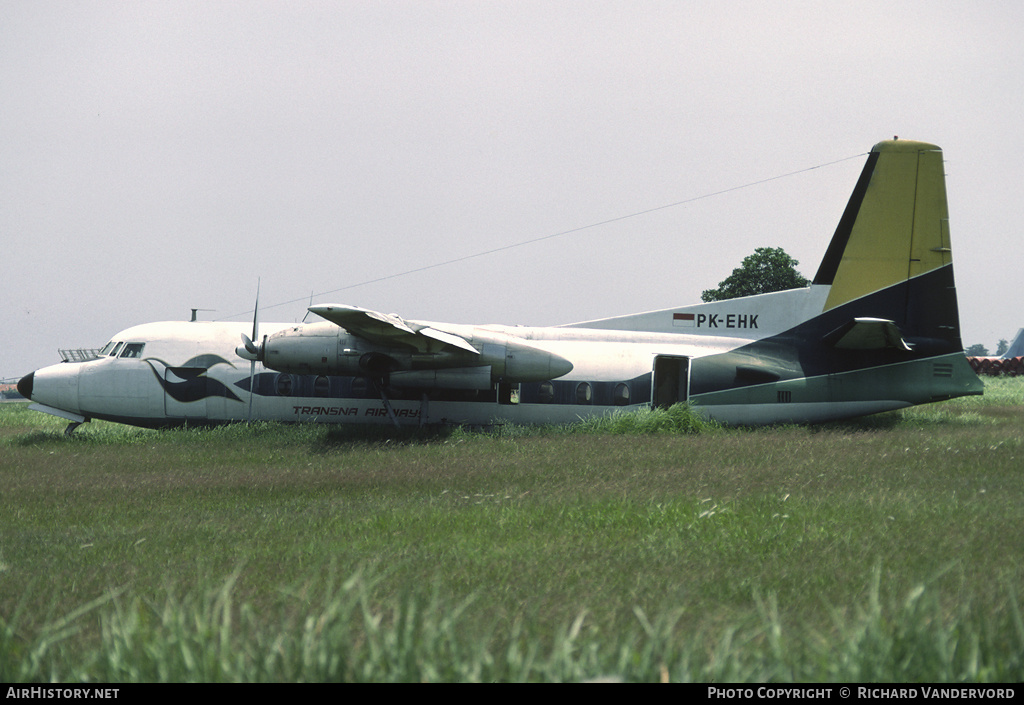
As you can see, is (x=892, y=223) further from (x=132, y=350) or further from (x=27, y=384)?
(x=27, y=384)

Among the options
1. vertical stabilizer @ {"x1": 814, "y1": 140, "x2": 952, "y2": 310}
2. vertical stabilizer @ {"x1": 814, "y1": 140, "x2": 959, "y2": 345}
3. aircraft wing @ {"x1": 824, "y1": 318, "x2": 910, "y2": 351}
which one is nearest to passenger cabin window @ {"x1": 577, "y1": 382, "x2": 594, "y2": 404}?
aircraft wing @ {"x1": 824, "y1": 318, "x2": 910, "y2": 351}

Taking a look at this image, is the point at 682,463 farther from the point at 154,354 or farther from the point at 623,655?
the point at 154,354

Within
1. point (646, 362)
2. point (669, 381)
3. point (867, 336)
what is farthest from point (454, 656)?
point (669, 381)

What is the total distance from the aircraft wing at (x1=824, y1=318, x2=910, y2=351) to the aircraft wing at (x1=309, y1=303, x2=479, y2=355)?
9.34 m

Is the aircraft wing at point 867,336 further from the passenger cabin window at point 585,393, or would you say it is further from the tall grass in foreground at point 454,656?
the tall grass in foreground at point 454,656

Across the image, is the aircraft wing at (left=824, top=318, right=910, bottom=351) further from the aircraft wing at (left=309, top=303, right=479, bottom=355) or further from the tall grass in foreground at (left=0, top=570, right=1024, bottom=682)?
the tall grass in foreground at (left=0, top=570, right=1024, bottom=682)

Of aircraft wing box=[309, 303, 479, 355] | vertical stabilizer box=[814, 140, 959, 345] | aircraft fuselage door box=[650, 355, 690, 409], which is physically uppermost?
vertical stabilizer box=[814, 140, 959, 345]

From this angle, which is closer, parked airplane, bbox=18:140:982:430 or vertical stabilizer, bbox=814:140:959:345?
parked airplane, bbox=18:140:982:430

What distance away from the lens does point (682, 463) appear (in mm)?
13539

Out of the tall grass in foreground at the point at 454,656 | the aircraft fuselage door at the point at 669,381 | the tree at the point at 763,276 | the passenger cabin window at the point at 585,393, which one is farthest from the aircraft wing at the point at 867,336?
the tree at the point at 763,276

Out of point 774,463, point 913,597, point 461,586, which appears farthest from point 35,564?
point 774,463

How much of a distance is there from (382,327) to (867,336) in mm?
12048

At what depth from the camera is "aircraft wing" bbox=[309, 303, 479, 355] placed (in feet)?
57.3

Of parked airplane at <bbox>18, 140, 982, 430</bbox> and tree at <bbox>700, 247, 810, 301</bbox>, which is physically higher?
tree at <bbox>700, 247, 810, 301</bbox>
